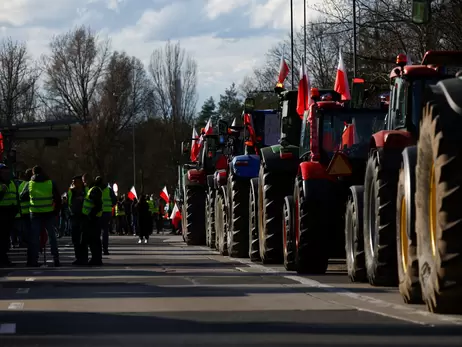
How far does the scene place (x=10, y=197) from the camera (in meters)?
26.0

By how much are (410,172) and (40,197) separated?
13492 millimetres

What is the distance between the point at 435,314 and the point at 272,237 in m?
11.4

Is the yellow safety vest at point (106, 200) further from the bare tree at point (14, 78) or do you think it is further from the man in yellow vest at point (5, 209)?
the bare tree at point (14, 78)

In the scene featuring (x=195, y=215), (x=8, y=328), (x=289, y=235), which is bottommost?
(x=195, y=215)

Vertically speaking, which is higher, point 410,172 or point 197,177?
point 410,172

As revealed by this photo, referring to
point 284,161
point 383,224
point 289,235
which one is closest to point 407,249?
point 383,224


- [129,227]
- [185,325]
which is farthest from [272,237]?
[129,227]

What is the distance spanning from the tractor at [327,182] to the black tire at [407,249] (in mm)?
5097

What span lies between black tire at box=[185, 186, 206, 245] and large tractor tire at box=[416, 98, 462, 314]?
1059 inches

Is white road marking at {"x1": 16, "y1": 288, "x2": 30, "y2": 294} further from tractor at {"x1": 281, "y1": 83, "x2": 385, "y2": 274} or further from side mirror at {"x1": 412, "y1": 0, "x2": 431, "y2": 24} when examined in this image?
side mirror at {"x1": 412, "y1": 0, "x2": 431, "y2": 24}

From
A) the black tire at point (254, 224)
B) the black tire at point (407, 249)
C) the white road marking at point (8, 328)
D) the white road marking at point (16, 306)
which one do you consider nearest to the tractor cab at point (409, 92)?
the black tire at point (407, 249)

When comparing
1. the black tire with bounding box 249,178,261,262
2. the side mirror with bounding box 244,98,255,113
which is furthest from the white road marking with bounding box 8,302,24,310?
the side mirror with bounding box 244,98,255,113

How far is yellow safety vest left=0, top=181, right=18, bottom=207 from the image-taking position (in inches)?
1019

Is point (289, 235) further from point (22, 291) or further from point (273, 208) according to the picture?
point (22, 291)
